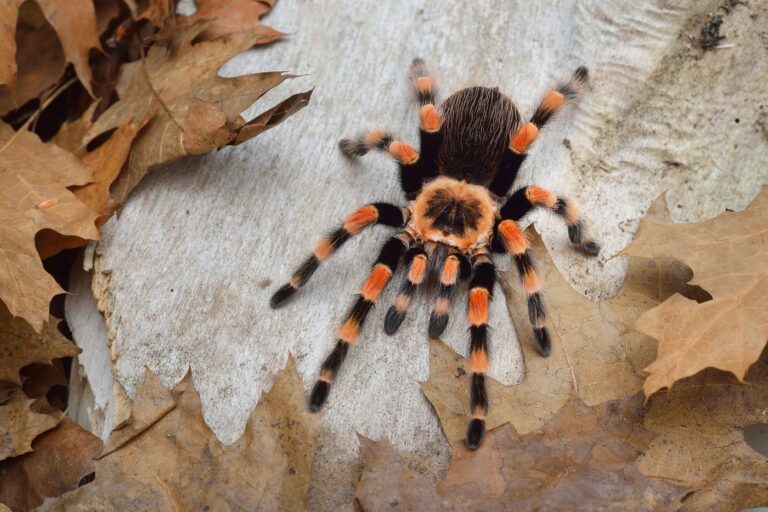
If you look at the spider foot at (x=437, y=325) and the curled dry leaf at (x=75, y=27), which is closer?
the spider foot at (x=437, y=325)

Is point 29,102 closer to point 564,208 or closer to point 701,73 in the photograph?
point 564,208

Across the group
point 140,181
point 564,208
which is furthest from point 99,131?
point 564,208

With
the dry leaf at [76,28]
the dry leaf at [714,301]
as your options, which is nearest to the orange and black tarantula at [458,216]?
the dry leaf at [714,301]

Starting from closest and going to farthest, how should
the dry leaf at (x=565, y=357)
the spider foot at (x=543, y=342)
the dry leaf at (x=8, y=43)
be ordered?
the dry leaf at (x=565, y=357)
the spider foot at (x=543, y=342)
the dry leaf at (x=8, y=43)

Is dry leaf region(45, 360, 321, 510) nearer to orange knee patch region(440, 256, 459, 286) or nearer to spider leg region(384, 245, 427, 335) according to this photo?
spider leg region(384, 245, 427, 335)

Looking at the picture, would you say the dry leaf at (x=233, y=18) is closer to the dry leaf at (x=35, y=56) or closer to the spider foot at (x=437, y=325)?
the dry leaf at (x=35, y=56)

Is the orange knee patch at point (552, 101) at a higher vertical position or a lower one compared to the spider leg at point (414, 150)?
higher

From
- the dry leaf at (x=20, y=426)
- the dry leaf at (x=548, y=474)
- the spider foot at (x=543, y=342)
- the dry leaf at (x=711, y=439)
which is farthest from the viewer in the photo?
the dry leaf at (x=20, y=426)
